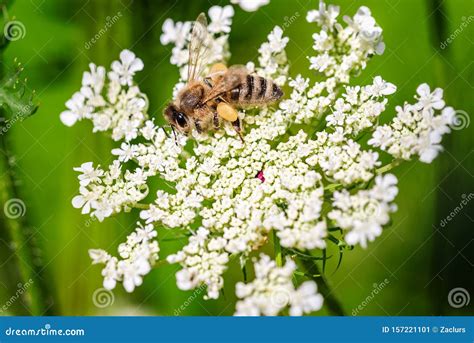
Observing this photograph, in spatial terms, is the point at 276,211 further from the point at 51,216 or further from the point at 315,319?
the point at 51,216

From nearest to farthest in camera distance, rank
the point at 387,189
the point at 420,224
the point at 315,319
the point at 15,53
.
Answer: the point at 387,189, the point at 315,319, the point at 420,224, the point at 15,53

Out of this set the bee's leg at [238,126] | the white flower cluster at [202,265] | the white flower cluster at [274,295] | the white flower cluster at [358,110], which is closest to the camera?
the white flower cluster at [274,295]

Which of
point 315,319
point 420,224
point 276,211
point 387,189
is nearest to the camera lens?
point 387,189

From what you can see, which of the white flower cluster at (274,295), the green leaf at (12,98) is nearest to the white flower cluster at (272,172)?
the white flower cluster at (274,295)

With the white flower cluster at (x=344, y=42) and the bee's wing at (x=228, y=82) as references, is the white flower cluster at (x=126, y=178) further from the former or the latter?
the white flower cluster at (x=344, y=42)

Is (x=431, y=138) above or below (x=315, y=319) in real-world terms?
above

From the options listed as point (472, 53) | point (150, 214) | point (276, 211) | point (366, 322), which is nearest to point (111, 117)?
point (150, 214)
